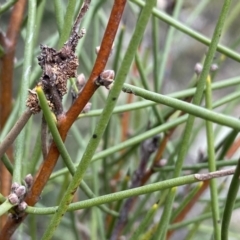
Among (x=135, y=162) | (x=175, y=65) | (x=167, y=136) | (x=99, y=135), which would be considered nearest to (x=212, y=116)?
(x=99, y=135)

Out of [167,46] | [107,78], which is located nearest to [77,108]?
[107,78]

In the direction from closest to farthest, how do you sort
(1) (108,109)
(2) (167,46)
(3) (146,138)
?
1. (1) (108,109)
2. (3) (146,138)
3. (2) (167,46)

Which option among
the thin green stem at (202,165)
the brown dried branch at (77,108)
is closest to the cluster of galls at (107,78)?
the brown dried branch at (77,108)

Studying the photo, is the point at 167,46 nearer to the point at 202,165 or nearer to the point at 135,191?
the point at 202,165

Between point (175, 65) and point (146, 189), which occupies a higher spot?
point (175, 65)

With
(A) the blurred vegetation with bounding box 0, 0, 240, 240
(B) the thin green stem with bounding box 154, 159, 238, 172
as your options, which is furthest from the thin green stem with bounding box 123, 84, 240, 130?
(B) the thin green stem with bounding box 154, 159, 238, 172

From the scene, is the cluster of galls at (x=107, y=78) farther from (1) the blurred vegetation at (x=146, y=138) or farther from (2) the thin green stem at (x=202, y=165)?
(2) the thin green stem at (x=202, y=165)

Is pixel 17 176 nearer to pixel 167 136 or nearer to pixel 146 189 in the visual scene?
pixel 146 189
